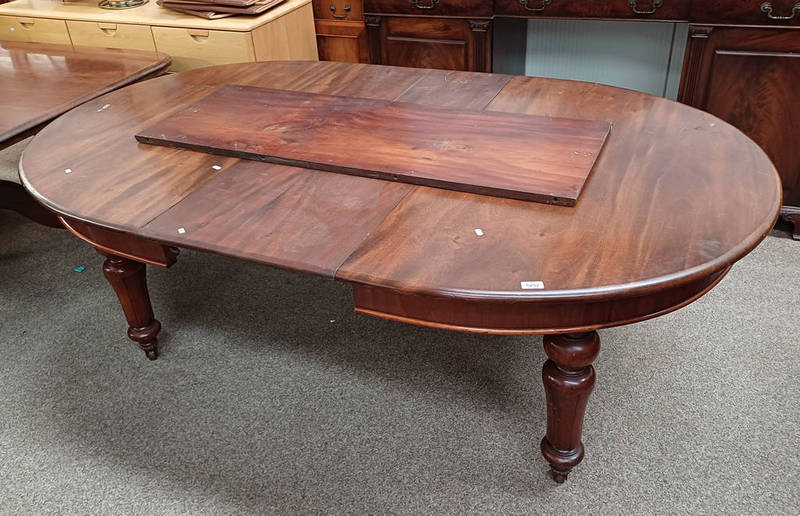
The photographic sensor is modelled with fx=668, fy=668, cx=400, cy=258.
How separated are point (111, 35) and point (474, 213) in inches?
83.3

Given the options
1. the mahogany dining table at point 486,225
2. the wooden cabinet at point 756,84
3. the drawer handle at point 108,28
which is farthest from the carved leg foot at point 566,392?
Answer: the drawer handle at point 108,28

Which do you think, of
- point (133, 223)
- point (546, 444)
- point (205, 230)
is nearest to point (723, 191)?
point (546, 444)

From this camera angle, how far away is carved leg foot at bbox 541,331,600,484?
46.2 inches

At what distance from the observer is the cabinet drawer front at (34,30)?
2750 mm

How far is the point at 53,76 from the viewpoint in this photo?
2.17 metres

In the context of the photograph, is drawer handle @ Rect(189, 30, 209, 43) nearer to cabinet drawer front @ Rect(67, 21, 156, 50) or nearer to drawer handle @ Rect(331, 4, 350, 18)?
cabinet drawer front @ Rect(67, 21, 156, 50)

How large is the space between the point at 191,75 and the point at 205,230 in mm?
982

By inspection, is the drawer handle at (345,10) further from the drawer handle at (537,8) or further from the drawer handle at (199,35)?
the drawer handle at (537,8)

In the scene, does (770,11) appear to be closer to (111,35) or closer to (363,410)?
(363,410)

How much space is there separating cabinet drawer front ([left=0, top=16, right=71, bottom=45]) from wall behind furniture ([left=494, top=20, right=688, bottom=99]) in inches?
70.3

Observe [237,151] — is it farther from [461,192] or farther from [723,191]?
[723,191]

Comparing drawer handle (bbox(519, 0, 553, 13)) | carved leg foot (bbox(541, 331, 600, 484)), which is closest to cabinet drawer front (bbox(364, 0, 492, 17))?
drawer handle (bbox(519, 0, 553, 13))

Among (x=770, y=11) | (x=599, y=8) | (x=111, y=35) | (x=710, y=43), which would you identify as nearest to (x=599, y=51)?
(x=599, y=8)

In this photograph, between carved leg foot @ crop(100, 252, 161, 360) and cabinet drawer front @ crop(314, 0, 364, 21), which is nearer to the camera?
→ carved leg foot @ crop(100, 252, 161, 360)
